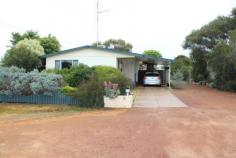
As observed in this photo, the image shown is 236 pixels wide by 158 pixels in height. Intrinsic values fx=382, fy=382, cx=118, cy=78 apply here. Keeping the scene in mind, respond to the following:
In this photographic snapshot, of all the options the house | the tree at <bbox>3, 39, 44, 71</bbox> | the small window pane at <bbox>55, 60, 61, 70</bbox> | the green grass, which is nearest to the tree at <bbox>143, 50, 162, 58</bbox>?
the house

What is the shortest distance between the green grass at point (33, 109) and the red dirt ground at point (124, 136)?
74.6 inches

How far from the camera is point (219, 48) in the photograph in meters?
32.2

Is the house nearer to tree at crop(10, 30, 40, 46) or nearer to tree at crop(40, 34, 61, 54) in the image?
tree at crop(40, 34, 61, 54)

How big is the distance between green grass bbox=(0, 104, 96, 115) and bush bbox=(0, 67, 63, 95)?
2.97 ft

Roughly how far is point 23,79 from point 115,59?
35.9 feet

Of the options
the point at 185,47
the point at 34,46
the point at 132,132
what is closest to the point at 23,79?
the point at 132,132

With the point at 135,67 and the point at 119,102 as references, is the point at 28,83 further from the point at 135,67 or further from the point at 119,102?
the point at 135,67

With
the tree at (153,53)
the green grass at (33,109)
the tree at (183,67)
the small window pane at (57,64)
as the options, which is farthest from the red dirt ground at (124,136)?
the tree at (153,53)

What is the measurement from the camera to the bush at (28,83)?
19.3 m

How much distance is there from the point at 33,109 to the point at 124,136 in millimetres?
8227

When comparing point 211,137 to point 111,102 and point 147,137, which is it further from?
point 111,102

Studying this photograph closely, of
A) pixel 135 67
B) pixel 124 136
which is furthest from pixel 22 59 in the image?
pixel 124 136

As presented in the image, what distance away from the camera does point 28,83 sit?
19656 millimetres

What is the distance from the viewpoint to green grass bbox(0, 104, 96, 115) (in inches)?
674
